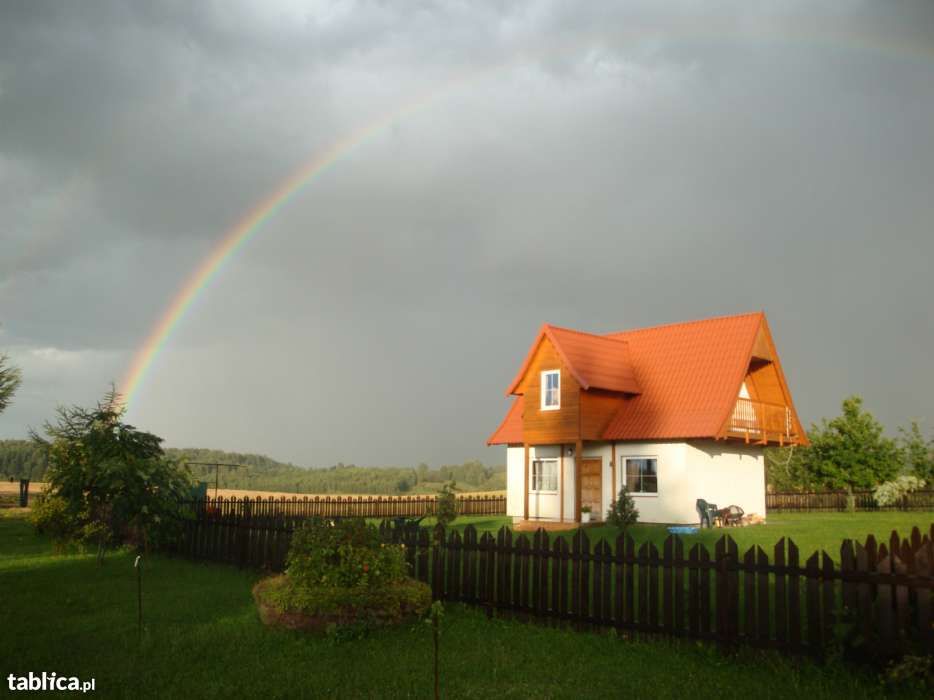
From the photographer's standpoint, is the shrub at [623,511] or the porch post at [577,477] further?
the porch post at [577,477]

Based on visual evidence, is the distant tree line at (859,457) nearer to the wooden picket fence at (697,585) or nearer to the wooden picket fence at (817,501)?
the wooden picket fence at (817,501)

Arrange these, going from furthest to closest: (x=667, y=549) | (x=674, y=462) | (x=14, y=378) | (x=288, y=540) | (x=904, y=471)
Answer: (x=904, y=471) < (x=14, y=378) < (x=674, y=462) < (x=288, y=540) < (x=667, y=549)

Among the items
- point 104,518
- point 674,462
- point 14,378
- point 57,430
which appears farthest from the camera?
point 14,378

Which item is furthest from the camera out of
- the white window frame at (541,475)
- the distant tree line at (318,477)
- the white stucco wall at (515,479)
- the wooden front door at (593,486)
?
the distant tree line at (318,477)

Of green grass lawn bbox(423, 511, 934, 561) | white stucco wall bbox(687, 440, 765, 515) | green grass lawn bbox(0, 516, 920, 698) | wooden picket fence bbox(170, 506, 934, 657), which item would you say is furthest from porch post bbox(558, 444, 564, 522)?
green grass lawn bbox(0, 516, 920, 698)

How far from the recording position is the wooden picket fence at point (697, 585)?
23.3 ft

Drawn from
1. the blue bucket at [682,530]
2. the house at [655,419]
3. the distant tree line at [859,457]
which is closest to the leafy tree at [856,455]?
the distant tree line at [859,457]

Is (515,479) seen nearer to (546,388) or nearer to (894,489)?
(546,388)

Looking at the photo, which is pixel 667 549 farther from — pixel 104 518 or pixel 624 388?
pixel 624 388

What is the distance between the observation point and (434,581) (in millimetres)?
11289

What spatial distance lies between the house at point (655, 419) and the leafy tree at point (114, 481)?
50.4ft

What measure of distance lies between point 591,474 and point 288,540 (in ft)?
57.9

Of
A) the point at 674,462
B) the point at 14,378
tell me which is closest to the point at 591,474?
the point at 674,462

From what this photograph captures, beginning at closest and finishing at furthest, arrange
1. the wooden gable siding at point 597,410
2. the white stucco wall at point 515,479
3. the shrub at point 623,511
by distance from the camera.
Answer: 1. the shrub at point 623,511
2. the wooden gable siding at point 597,410
3. the white stucco wall at point 515,479
